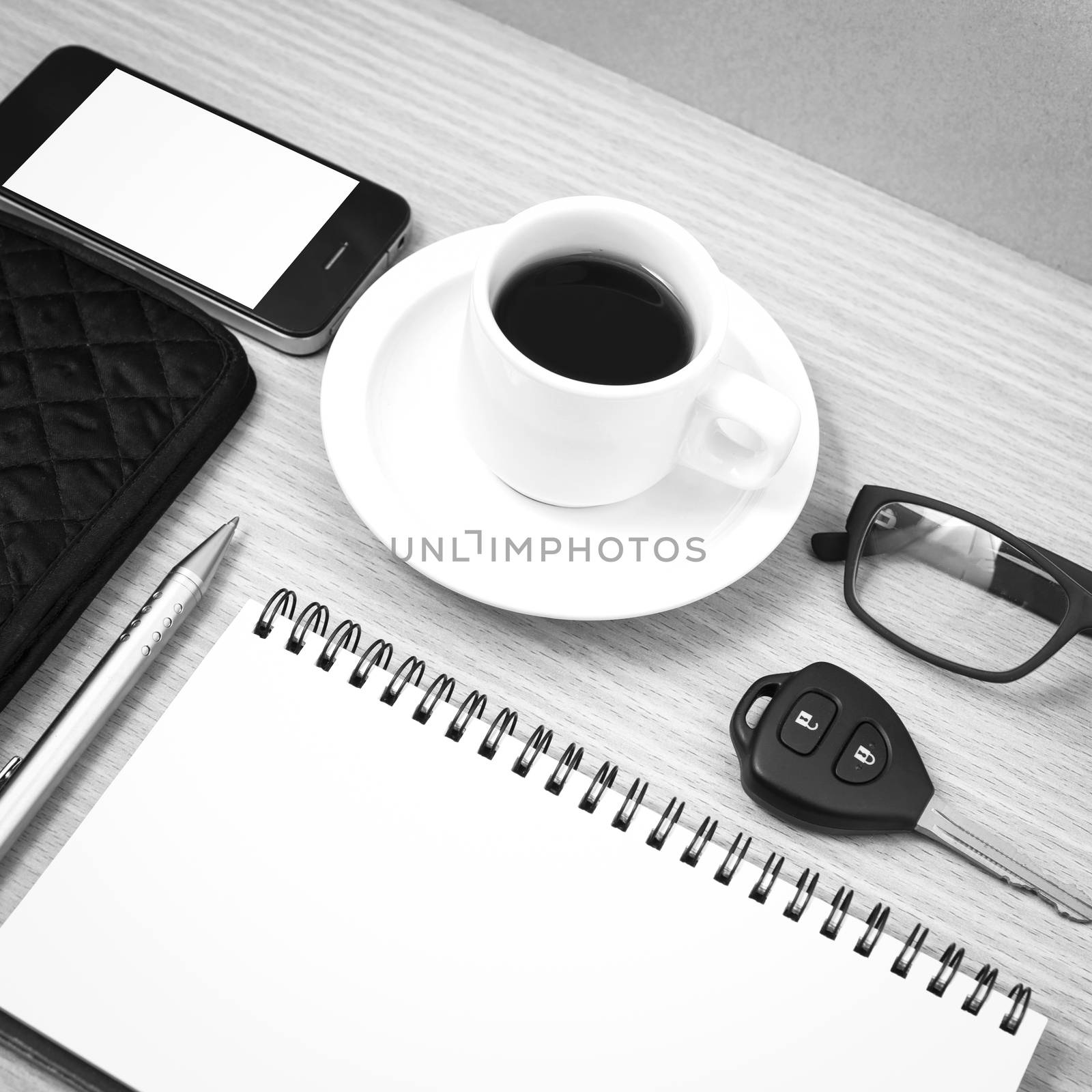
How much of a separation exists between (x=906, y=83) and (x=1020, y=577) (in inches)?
13.4

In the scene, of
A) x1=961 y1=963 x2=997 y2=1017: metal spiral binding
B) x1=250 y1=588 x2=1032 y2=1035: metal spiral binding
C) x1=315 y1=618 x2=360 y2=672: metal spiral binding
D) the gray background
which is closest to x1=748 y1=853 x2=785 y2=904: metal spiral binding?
x1=250 y1=588 x2=1032 y2=1035: metal spiral binding

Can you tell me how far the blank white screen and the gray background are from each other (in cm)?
24

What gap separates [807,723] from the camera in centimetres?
54

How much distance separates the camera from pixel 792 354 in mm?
617

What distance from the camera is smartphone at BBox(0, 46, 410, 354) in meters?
0.63

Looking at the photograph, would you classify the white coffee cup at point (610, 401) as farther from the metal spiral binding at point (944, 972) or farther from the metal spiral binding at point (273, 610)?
the metal spiral binding at point (944, 972)

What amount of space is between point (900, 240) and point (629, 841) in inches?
19.1

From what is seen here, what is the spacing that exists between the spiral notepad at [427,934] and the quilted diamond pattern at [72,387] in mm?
116

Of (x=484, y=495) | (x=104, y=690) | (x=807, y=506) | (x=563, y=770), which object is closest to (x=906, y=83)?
(x=807, y=506)

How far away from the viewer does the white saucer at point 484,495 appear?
54cm

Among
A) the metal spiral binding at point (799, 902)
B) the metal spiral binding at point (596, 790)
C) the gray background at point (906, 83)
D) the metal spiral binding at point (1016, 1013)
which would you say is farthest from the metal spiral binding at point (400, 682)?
the gray background at point (906, 83)

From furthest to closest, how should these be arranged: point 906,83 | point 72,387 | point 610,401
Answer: point 906,83 < point 72,387 < point 610,401

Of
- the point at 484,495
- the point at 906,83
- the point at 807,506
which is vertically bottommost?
the point at 484,495

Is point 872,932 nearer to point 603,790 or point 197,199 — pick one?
point 603,790
